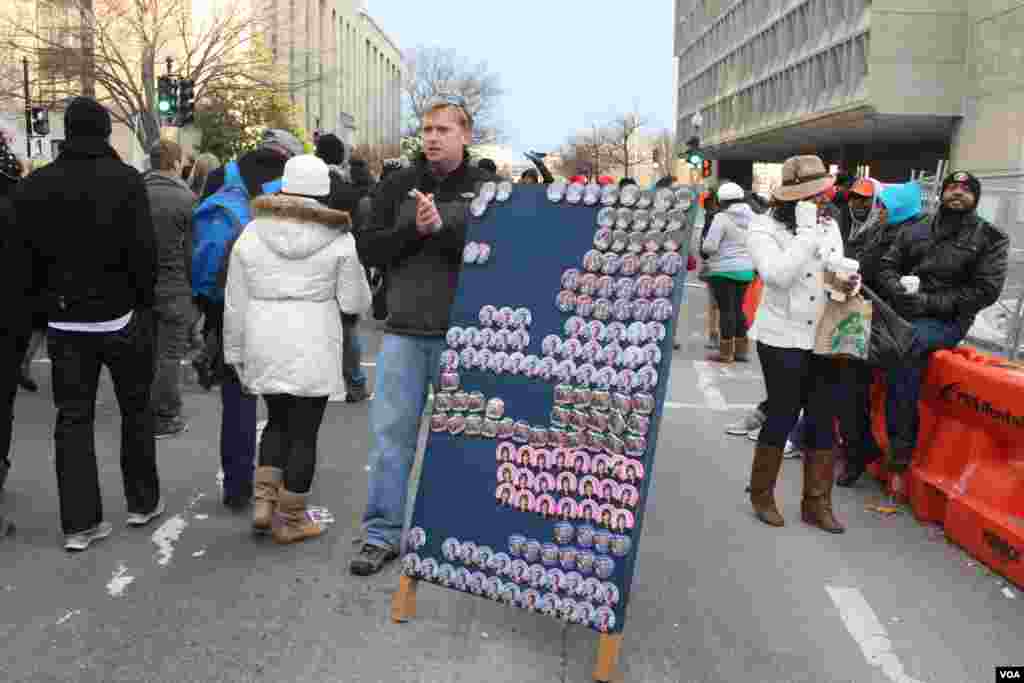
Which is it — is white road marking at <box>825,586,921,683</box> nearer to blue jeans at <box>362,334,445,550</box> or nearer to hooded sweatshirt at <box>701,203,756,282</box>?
blue jeans at <box>362,334,445,550</box>

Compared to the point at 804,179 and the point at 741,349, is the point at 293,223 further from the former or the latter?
the point at 741,349

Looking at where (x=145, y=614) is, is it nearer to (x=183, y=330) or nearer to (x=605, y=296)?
(x=605, y=296)

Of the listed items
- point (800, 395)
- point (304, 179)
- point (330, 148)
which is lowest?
point (800, 395)

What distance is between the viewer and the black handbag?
18.9ft

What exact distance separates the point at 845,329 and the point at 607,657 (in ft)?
8.13

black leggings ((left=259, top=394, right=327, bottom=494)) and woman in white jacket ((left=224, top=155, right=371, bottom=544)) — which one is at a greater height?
woman in white jacket ((left=224, top=155, right=371, bottom=544))

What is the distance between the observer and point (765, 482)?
18.8ft

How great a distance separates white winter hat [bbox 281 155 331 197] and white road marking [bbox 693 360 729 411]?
16.4 ft

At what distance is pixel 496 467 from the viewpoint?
3900 millimetres

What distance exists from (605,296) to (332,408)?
500 cm

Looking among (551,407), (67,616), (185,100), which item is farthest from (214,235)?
(185,100)

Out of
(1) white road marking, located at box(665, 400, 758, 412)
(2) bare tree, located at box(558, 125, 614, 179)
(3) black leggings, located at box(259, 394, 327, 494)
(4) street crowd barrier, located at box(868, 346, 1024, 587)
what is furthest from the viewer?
(2) bare tree, located at box(558, 125, 614, 179)

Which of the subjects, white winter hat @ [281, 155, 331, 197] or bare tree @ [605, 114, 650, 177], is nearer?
white winter hat @ [281, 155, 331, 197]

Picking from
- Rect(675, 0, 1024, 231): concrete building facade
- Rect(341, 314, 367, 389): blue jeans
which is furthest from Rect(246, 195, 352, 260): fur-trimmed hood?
Rect(675, 0, 1024, 231): concrete building facade
